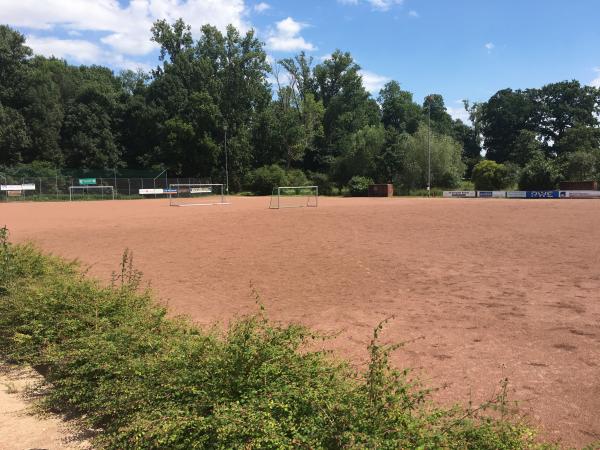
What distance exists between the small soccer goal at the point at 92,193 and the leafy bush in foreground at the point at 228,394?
5765cm

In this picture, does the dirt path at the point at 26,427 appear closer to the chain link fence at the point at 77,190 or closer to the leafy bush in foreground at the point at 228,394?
the leafy bush in foreground at the point at 228,394

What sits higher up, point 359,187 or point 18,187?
point 359,187

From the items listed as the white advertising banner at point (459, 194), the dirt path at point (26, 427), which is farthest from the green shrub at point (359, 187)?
the dirt path at point (26, 427)

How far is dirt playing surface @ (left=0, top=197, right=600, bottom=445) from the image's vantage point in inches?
210

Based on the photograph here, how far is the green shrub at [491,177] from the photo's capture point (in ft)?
194

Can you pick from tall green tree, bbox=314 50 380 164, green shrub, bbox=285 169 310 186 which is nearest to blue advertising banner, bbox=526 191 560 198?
green shrub, bbox=285 169 310 186

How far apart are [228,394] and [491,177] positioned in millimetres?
61919

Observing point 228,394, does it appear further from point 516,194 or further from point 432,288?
point 516,194

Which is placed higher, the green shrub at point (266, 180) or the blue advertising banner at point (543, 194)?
the green shrub at point (266, 180)

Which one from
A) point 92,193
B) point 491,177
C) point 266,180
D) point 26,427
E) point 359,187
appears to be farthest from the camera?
point 266,180

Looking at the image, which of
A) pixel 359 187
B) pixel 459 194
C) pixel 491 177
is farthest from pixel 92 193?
pixel 491 177

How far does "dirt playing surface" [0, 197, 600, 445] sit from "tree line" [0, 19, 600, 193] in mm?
44620

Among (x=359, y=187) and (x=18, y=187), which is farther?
(x=359, y=187)

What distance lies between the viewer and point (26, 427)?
12.7ft
